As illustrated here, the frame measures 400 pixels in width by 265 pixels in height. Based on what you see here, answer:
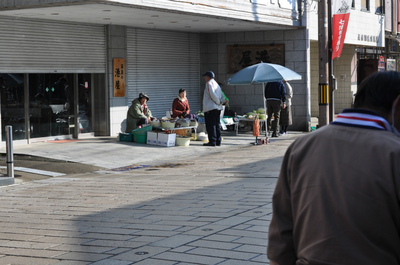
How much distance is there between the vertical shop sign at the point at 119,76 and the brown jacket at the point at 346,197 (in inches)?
628

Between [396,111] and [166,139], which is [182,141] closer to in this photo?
[166,139]

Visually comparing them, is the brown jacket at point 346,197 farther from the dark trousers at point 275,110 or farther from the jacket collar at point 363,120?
the dark trousers at point 275,110

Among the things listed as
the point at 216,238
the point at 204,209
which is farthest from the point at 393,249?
the point at 204,209

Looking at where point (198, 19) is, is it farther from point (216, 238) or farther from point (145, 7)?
point (216, 238)

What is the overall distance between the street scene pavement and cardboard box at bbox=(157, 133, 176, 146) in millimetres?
1046

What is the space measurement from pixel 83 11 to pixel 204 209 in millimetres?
8257

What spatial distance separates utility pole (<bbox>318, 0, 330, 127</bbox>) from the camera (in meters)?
18.4

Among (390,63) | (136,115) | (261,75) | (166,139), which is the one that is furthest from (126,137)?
(390,63)

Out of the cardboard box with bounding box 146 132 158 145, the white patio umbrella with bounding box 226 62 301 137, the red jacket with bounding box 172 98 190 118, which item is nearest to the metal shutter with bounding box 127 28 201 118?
the red jacket with bounding box 172 98 190 118

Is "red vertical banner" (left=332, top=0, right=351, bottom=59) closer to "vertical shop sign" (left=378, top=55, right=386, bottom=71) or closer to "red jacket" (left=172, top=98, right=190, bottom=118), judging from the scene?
"red jacket" (left=172, top=98, right=190, bottom=118)

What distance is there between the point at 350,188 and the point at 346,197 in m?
0.04

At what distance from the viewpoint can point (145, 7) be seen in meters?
14.3

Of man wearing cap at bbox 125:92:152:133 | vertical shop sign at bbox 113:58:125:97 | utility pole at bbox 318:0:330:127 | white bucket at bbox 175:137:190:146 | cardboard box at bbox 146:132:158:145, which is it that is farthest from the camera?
utility pole at bbox 318:0:330:127

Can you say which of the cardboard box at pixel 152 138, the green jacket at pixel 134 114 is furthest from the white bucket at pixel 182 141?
the green jacket at pixel 134 114
